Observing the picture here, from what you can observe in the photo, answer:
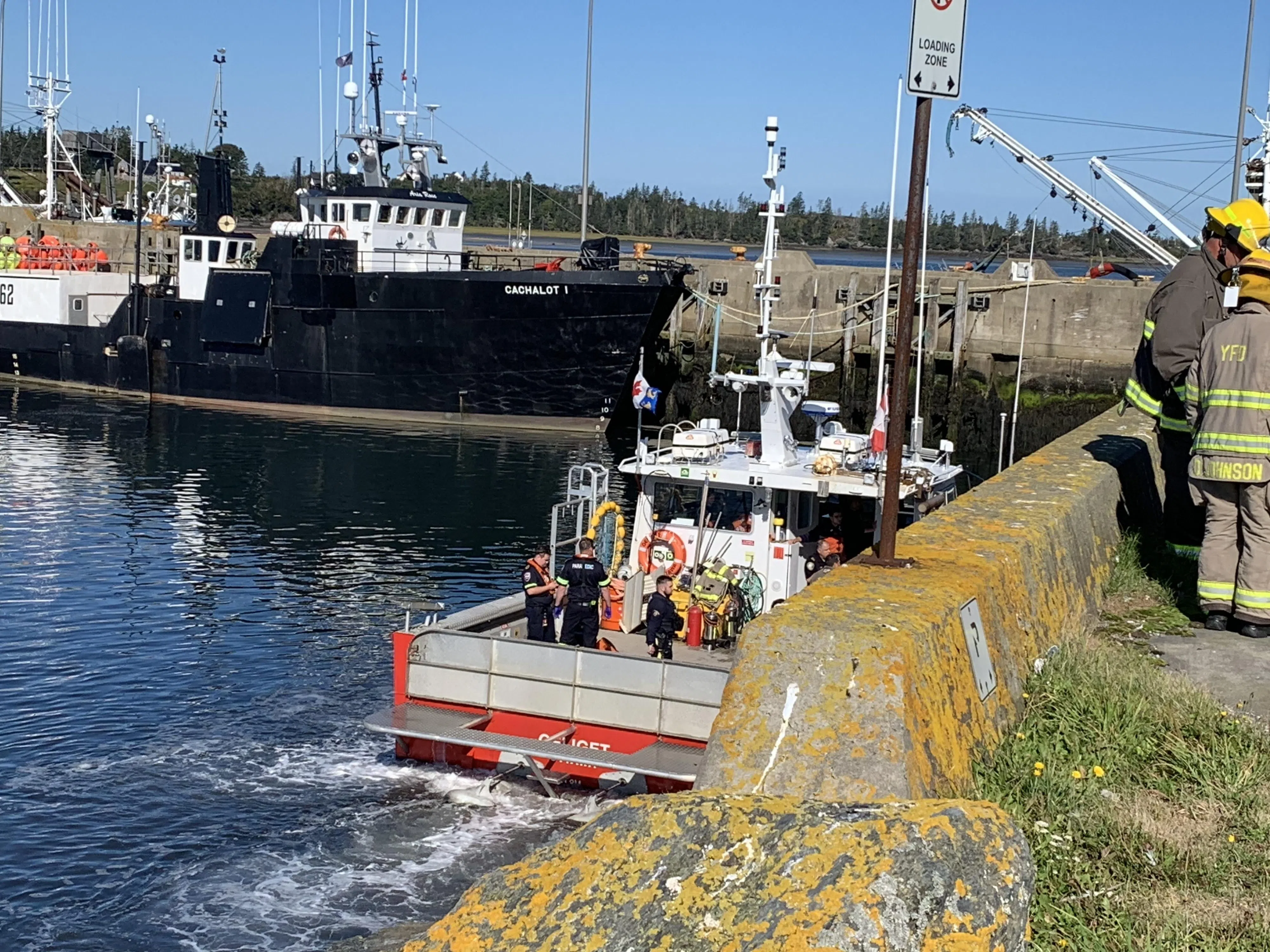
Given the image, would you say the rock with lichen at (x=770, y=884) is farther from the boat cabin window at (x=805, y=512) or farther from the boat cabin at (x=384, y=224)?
the boat cabin at (x=384, y=224)

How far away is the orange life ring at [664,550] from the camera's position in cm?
1628

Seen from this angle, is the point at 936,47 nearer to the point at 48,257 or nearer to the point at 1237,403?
the point at 1237,403

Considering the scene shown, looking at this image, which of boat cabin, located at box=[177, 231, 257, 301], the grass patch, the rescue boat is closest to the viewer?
the grass patch

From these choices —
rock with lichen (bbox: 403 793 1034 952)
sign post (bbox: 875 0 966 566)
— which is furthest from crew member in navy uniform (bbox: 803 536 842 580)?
rock with lichen (bbox: 403 793 1034 952)

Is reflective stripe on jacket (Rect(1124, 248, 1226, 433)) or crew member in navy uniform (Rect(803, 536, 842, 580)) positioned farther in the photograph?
crew member in navy uniform (Rect(803, 536, 842, 580))

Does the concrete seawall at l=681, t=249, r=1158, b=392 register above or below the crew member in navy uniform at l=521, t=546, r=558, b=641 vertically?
above

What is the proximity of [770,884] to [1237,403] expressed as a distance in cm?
494

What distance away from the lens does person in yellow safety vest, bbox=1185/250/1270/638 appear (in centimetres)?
721

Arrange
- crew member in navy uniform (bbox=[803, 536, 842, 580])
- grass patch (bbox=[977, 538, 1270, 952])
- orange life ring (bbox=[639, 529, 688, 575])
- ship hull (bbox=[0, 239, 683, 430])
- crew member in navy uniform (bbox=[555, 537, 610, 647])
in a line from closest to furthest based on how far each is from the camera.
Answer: grass patch (bbox=[977, 538, 1270, 952]), crew member in navy uniform (bbox=[555, 537, 610, 647]), crew member in navy uniform (bbox=[803, 536, 842, 580]), orange life ring (bbox=[639, 529, 688, 575]), ship hull (bbox=[0, 239, 683, 430])

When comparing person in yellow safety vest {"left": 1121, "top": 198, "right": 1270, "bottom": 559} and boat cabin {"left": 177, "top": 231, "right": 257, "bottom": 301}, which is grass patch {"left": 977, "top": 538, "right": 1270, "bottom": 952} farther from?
boat cabin {"left": 177, "top": 231, "right": 257, "bottom": 301}

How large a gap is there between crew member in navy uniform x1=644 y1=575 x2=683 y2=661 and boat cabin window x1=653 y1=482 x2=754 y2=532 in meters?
1.80

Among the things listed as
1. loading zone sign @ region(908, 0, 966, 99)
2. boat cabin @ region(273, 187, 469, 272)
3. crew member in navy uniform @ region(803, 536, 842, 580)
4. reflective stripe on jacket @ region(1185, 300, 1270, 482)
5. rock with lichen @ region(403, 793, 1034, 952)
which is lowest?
crew member in navy uniform @ region(803, 536, 842, 580)

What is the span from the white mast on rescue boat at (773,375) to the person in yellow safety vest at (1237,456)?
8.57m

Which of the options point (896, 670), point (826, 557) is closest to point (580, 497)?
point (826, 557)
